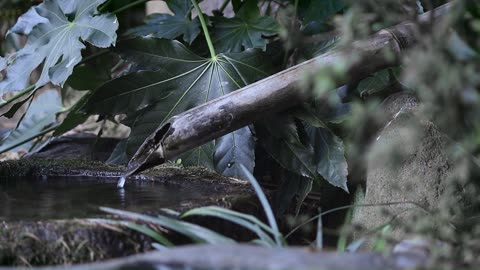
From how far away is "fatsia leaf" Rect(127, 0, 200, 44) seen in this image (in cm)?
296

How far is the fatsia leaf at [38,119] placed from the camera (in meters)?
3.63

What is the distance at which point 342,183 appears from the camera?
7.89ft

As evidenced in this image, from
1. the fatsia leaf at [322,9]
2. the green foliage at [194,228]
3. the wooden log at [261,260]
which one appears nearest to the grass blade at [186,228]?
the green foliage at [194,228]

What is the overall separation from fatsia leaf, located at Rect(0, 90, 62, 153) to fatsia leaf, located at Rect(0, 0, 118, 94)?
93 centimetres

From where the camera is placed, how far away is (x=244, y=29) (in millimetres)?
2980

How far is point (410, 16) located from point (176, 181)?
4.28ft

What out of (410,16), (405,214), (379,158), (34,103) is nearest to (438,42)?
(410,16)

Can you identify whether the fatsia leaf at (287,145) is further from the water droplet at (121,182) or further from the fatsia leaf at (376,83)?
the water droplet at (121,182)

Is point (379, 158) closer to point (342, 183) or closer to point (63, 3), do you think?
point (342, 183)

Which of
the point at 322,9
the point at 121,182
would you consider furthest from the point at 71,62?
the point at 322,9

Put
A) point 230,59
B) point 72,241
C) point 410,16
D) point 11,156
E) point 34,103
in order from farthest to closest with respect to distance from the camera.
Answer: point 11,156 → point 34,103 → point 230,59 → point 72,241 → point 410,16

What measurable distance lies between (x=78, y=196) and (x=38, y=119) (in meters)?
1.71

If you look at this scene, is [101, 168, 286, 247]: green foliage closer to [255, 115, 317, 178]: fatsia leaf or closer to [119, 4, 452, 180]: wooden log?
[119, 4, 452, 180]: wooden log

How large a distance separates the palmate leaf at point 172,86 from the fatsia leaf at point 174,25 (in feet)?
1.04
